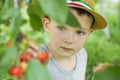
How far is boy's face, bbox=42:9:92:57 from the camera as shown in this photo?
4.13 feet

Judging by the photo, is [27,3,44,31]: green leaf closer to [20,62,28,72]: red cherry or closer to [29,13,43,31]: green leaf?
[29,13,43,31]: green leaf

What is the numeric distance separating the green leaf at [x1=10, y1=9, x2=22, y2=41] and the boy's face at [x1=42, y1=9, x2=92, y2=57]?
2.15 ft

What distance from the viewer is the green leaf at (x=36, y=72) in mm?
519

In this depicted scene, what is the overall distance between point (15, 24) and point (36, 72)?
9 centimetres

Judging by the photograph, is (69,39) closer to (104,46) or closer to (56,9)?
(56,9)

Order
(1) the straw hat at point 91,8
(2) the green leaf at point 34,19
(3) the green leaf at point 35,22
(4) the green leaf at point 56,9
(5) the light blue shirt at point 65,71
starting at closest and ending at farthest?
(4) the green leaf at point 56,9, (2) the green leaf at point 34,19, (3) the green leaf at point 35,22, (1) the straw hat at point 91,8, (5) the light blue shirt at point 65,71

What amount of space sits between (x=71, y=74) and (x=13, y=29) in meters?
1.01

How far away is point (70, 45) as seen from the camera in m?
1.30

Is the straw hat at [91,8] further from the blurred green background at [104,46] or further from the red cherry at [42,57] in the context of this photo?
the blurred green background at [104,46]

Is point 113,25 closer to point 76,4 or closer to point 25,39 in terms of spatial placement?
point 76,4

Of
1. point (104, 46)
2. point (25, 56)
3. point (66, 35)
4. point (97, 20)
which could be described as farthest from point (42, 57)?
point (104, 46)

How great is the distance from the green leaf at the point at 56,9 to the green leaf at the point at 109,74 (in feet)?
0.71

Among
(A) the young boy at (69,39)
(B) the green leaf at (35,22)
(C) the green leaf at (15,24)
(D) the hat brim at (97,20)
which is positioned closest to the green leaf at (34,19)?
(B) the green leaf at (35,22)

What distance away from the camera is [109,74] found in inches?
28.8
